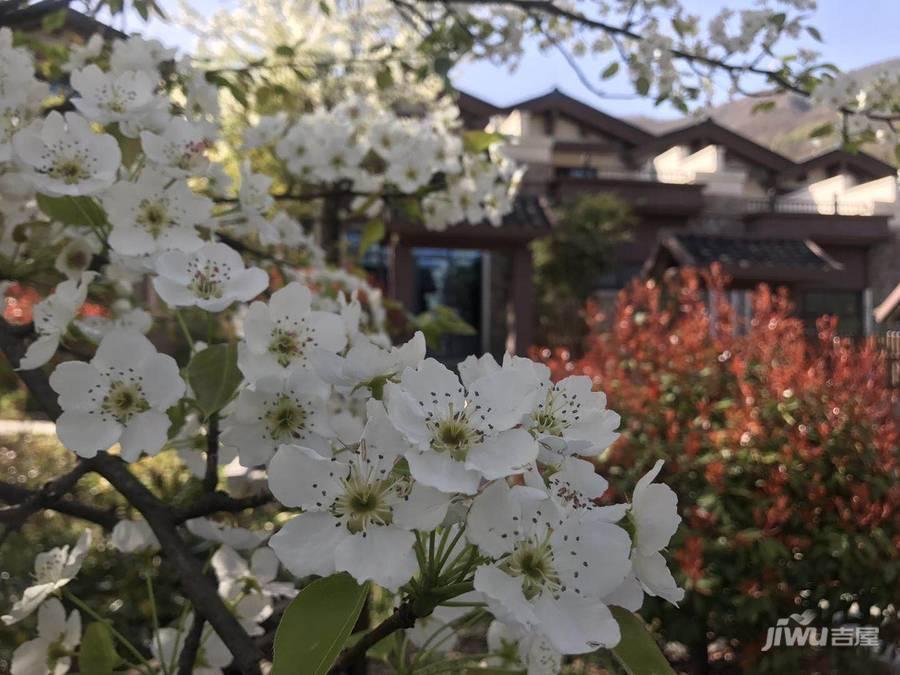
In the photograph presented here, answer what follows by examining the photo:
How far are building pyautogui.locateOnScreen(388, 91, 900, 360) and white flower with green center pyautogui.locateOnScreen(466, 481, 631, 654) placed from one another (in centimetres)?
493

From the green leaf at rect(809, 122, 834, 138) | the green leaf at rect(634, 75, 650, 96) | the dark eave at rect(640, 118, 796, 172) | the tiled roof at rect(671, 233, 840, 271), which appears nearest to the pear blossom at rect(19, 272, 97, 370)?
the green leaf at rect(634, 75, 650, 96)

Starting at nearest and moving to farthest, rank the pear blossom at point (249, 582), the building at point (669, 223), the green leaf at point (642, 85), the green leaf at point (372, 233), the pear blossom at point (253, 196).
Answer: the pear blossom at point (249, 582) < the pear blossom at point (253, 196) < the green leaf at point (372, 233) < the green leaf at point (642, 85) < the building at point (669, 223)

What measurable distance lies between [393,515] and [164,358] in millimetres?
302

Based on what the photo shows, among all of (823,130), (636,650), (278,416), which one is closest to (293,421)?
(278,416)

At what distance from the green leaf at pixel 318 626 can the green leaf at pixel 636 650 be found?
18cm

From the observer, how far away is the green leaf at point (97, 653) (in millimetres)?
760

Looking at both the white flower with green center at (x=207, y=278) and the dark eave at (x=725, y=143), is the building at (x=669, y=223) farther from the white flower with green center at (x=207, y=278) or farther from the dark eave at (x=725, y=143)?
the white flower with green center at (x=207, y=278)

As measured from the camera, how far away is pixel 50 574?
0.86 meters

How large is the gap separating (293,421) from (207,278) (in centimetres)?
19

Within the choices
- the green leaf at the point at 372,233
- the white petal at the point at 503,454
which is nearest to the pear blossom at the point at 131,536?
the white petal at the point at 503,454

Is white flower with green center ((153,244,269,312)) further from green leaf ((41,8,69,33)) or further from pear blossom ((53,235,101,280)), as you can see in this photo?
green leaf ((41,8,69,33))

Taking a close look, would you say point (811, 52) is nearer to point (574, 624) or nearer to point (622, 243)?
point (574, 624)

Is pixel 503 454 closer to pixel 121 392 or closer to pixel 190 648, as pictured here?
pixel 121 392

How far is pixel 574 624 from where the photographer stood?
1.52 ft
